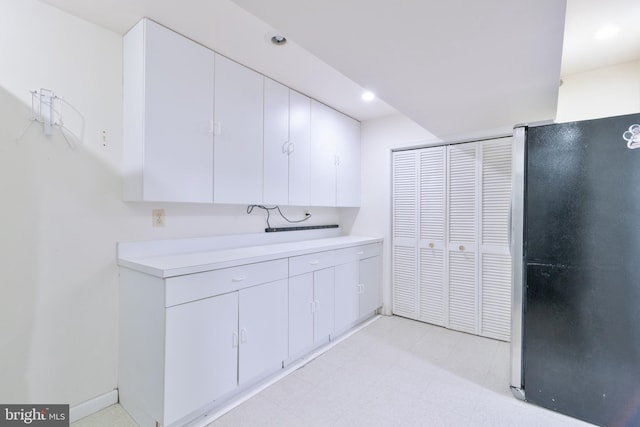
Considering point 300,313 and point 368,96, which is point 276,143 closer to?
point 368,96

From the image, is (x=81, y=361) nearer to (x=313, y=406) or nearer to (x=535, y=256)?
(x=313, y=406)

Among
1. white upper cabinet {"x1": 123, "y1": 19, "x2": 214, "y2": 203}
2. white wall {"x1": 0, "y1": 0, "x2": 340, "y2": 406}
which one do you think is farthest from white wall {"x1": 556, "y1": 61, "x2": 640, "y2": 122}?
white wall {"x1": 0, "y1": 0, "x2": 340, "y2": 406}

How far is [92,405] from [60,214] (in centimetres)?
119

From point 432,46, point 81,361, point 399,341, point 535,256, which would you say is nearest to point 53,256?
point 81,361

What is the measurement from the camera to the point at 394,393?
6.61ft

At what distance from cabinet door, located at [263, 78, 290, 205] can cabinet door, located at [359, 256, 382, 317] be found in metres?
1.19

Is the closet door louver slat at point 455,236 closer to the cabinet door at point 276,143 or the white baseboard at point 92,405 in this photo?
the cabinet door at point 276,143

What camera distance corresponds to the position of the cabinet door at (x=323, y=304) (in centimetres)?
A: 255

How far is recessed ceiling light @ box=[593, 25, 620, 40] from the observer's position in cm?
193

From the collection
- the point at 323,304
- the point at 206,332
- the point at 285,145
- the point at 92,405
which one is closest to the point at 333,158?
the point at 285,145

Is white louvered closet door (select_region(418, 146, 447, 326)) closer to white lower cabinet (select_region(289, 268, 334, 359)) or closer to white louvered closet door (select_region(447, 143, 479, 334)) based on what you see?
white louvered closet door (select_region(447, 143, 479, 334))

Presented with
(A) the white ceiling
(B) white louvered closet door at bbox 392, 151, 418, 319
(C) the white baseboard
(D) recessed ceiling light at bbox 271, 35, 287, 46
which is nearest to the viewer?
(A) the white ceiling

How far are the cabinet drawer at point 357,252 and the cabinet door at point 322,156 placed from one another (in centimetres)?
57

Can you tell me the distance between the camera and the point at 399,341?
2797mm
